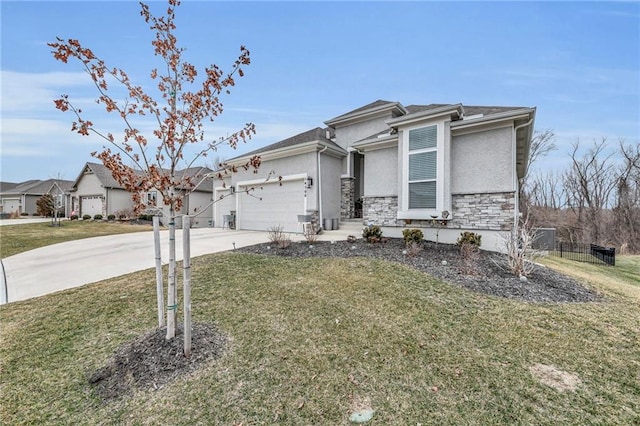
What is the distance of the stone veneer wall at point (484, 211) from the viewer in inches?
319

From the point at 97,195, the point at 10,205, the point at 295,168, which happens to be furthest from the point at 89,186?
the point at 295,168

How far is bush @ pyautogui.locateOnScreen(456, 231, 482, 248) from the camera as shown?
8008 mm

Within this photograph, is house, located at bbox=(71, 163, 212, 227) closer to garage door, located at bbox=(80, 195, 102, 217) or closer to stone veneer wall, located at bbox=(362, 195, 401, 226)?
garage door, located at bbox=(80, 195, 102, 217)

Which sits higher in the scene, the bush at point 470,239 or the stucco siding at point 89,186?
the stucco siding at point 89,186

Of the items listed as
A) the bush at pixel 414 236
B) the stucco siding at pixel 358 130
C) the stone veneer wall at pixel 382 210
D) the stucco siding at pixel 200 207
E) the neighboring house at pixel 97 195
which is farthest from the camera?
the neighboring house at pixel 97 195

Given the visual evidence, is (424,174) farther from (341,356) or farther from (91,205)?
(91,205)

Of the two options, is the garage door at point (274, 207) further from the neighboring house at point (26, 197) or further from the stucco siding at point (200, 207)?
the neighboring house at point (26, 197)

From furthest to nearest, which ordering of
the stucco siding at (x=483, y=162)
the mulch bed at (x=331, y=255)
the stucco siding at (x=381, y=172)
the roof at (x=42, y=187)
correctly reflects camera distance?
the roof at (x=42, y=187) → the stucco siding at (x=381, y=172) → the stucco siding at (x=483, y=162) → the mulch bed at (x=331, y=255)

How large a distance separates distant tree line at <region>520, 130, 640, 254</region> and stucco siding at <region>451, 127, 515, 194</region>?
53.5ft

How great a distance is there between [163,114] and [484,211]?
8897 mm

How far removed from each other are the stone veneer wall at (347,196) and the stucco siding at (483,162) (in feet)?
17.0

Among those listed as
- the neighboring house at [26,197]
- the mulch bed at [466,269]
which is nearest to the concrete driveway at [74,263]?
the mulch bed at [466,269]

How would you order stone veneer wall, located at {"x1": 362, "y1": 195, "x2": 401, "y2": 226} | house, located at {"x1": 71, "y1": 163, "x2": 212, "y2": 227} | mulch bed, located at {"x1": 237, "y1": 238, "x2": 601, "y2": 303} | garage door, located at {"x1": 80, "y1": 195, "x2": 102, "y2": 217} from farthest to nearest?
garage door, located at {"x1": 80, "y1": 195, "x2": 102, "y2": 217} < house, located at {"x1": 71, "y1": 163, "x2": 212, "y2": 227} < stone veneer wall, located at {"x1": 362, "y1": 195, "x2": 401, "y2": 226} < mulch bed, located at {"x1": 237, "y1": 238, "x2": 601, "y2": 303}

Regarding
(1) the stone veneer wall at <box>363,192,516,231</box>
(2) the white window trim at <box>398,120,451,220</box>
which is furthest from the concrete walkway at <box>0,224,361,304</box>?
(2) the white window trim at <box>398,120,451,220</box>
